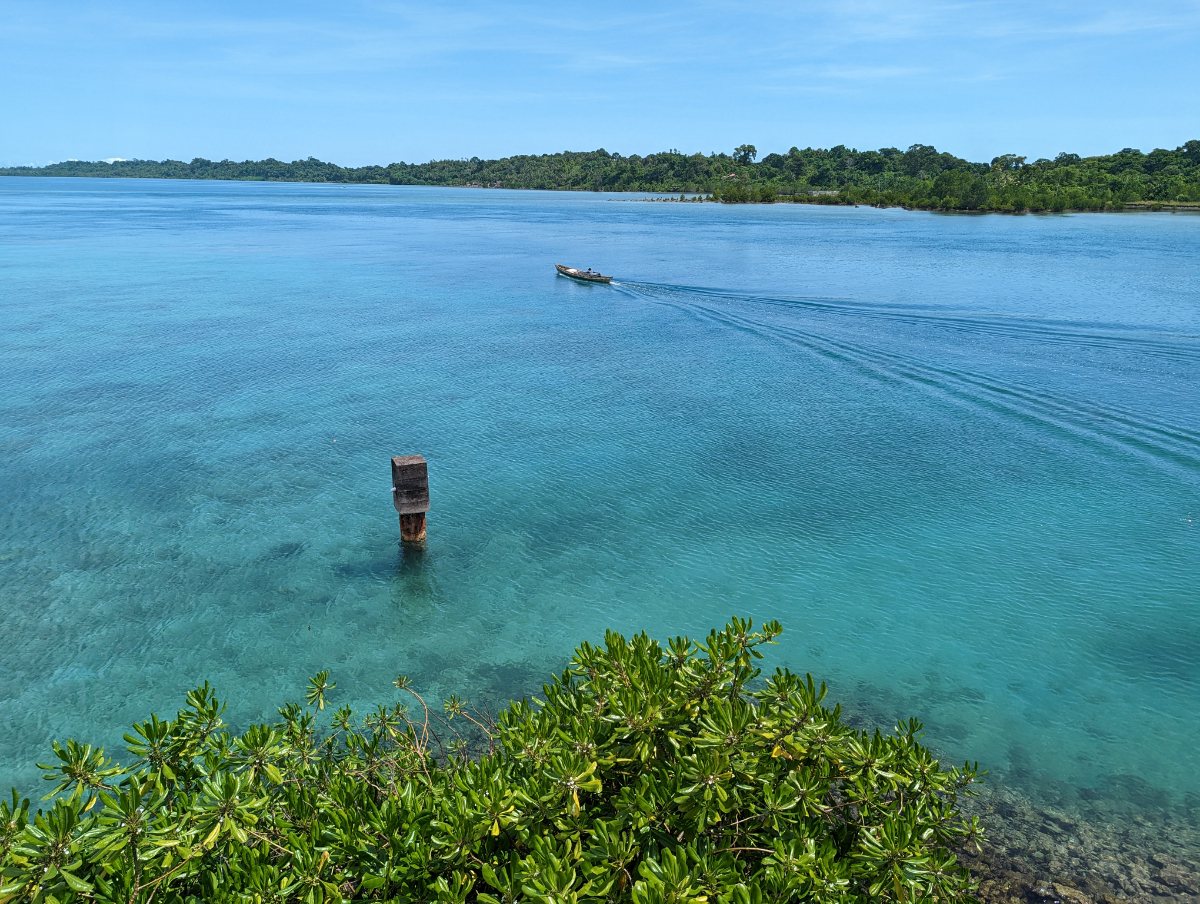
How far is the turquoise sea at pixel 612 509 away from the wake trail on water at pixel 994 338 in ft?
0.59

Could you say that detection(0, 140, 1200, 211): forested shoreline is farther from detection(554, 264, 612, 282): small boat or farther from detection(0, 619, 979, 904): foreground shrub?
detection(0, 619, 979, 904): foreground shrub

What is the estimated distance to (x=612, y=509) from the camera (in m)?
15.9

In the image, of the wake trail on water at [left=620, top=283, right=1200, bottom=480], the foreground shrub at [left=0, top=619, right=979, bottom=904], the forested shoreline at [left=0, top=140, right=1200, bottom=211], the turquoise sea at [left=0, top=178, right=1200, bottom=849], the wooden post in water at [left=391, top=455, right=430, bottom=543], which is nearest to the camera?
the foreground shrub at [left=0, top=619, right=979, bottom=904]

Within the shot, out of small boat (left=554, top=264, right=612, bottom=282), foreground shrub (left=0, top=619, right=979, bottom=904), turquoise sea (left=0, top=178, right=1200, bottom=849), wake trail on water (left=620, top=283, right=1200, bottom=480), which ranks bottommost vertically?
turquoise sea (left=0, top=178, right=1200, bottom=849)

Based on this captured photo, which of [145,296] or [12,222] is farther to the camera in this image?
[12,222]

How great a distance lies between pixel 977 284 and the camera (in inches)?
1745

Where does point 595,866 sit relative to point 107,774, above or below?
below

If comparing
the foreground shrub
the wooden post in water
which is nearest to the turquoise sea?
the wooden post in water

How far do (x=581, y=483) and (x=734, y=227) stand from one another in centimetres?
7955

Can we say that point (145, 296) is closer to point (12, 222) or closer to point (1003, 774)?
point (1003, 774)

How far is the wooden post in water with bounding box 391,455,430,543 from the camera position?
44.0ft

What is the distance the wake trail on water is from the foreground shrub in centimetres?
1721

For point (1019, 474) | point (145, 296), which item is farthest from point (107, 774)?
point (145, 296)

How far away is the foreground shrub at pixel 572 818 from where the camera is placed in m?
4.27
